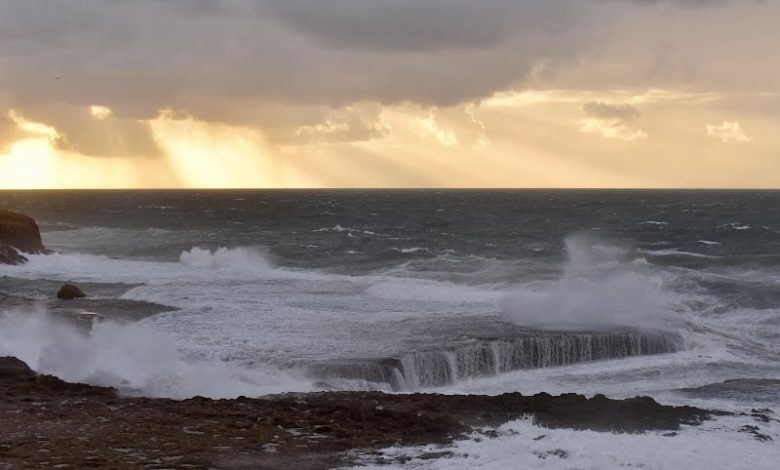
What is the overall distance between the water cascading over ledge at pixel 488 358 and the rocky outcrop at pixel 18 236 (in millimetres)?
30094

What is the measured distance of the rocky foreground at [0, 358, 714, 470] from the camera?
1357 cm

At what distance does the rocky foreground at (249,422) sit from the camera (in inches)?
534

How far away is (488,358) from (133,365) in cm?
938

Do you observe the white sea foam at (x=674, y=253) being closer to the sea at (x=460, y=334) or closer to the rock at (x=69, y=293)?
the sea at (x=460, y=334)

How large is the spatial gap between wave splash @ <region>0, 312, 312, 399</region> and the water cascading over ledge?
1.58 meters

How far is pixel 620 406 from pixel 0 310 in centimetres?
1865

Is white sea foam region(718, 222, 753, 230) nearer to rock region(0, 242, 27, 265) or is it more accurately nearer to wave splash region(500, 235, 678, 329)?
wave splash region(500, 235, 678, 329)

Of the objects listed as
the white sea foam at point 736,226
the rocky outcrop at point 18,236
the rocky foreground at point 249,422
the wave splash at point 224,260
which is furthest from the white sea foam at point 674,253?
the rocky foreground at point 249,422

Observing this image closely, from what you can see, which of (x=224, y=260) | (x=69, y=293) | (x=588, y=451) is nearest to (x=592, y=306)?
(x=588, y=451)

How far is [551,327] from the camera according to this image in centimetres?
2862

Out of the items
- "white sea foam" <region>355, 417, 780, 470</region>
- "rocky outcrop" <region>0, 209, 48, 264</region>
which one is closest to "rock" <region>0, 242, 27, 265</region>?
"rocky outcrop" <region>0, 209, 48, 264</region>

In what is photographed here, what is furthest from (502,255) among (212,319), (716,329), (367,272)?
(212,319)

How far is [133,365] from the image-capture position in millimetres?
21250

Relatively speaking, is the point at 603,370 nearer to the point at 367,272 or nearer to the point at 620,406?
the point at 620,406
